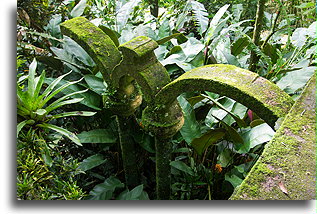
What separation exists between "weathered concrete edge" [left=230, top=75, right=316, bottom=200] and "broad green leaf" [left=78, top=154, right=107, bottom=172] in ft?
2.30

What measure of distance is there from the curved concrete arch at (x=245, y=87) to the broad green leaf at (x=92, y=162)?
0.55 metres

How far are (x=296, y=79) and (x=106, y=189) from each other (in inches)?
31.1

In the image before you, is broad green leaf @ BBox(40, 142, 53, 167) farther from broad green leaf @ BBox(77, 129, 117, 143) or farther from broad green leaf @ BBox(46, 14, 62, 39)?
broad green leaf @ BBox(46, 14, 62, 39)

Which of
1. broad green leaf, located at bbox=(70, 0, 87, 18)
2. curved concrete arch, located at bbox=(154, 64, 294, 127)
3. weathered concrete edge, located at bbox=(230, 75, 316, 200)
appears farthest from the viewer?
broad green leaf, located at bbox=(70, 0, 87, 18)

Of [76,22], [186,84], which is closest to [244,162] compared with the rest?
[186,84]

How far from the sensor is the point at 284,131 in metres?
0.61

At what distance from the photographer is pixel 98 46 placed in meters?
0.97

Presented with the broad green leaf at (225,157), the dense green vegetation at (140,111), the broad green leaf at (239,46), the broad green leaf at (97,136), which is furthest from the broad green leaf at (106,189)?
the broad green leaf at (239,46)

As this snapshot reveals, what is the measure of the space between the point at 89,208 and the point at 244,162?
637 mm

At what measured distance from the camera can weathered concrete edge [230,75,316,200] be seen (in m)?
0.53

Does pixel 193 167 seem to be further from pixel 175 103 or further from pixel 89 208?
pixel 89 208

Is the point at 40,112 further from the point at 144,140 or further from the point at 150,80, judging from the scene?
the point at 144,140

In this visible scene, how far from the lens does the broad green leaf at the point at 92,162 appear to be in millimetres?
1151

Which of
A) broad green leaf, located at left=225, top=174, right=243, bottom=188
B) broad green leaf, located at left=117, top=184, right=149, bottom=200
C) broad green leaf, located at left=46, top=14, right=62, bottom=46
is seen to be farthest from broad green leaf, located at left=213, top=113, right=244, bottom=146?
broad green leaf, located at left=46, top=14, right=62, bottom=46
